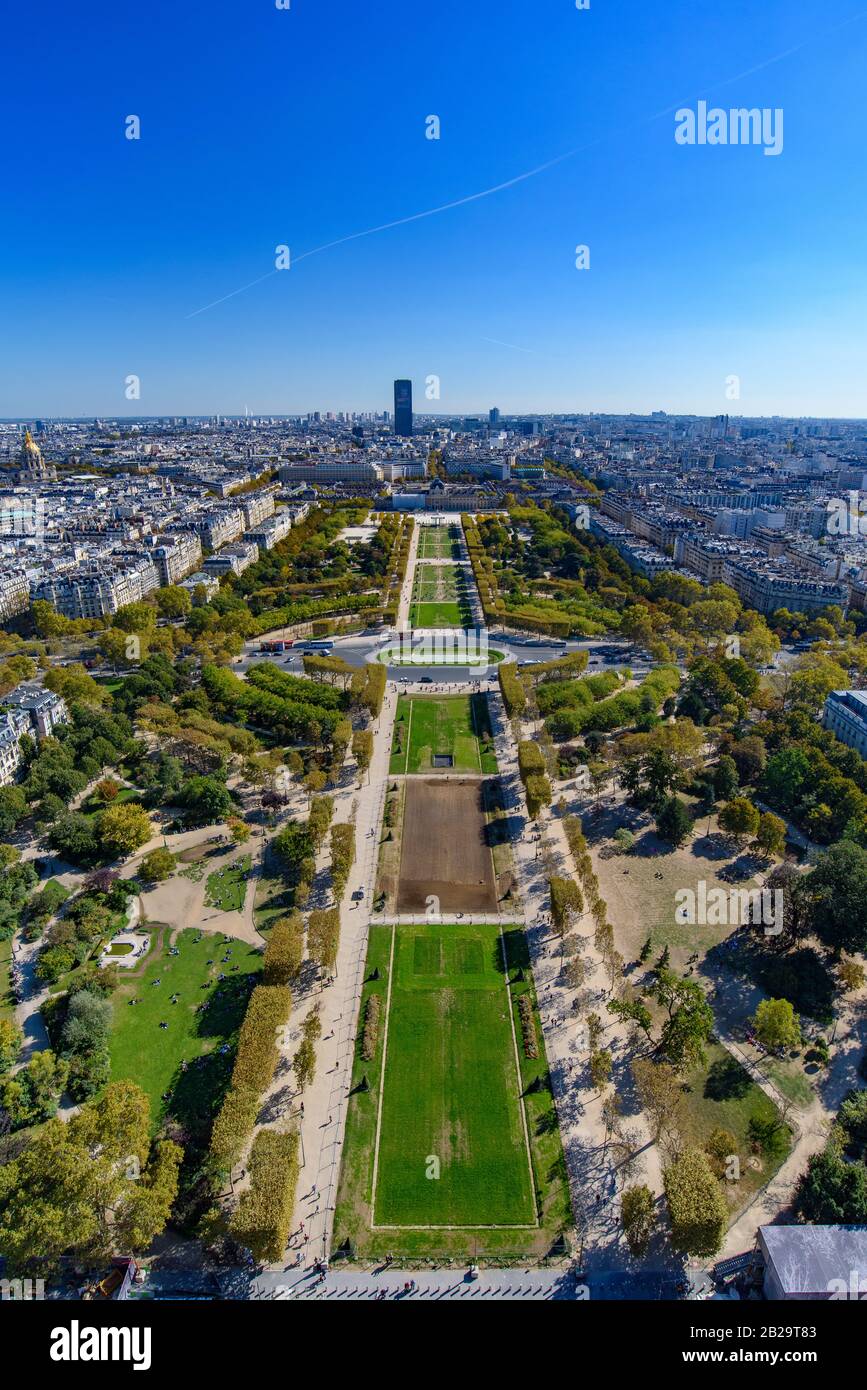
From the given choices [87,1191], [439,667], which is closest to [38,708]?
[439,667]

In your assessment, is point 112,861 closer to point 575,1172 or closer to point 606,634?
point 575,1172

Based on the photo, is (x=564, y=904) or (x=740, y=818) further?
(x=740, y=818)

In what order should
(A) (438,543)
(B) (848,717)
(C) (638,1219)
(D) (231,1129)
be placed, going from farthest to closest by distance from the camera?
(A) (438,543)
(B) (848,717)
(D) (231,1129)
(C) (638,1219)

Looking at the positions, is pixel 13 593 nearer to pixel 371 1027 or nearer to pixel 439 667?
pixel 439 667

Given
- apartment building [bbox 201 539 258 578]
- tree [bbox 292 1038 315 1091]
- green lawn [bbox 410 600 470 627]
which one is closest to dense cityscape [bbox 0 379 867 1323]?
tree [bbox 292 1038 315 1091]

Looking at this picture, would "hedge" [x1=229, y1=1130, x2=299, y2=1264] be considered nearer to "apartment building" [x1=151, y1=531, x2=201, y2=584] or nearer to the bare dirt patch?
the bare dirt patch
